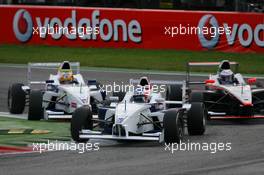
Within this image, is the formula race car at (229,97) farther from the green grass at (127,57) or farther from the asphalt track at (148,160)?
the green grass at (127,57)

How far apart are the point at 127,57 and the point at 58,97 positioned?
13790 millimetres

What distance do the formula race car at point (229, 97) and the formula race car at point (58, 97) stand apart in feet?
7.25

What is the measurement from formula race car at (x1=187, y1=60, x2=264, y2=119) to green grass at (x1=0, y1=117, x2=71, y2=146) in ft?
8.93

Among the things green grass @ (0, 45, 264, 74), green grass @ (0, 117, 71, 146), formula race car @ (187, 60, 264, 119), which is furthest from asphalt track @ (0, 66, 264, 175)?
green grass @ (0, 45, 264, 74)

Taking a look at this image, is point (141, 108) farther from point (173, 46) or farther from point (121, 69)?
point (173, 46)

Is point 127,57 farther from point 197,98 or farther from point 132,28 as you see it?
point 197,98

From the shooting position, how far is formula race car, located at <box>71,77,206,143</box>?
1488 centimetres

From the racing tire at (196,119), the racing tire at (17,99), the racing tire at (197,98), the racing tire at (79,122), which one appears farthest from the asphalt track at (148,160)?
the racing tire at (17,99)

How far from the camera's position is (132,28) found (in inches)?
1314

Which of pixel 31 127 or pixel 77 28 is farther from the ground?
pixel 77 28

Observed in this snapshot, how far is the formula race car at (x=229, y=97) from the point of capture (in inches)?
715

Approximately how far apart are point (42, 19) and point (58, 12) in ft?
2.27

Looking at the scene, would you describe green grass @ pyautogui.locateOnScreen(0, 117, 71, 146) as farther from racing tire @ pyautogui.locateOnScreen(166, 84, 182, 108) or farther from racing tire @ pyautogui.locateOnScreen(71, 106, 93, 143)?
racing tire @ pyautogui.locateOnScreen(166, 84, 182, 108)

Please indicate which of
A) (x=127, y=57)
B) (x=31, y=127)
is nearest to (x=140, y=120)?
(x=31, y=127)
